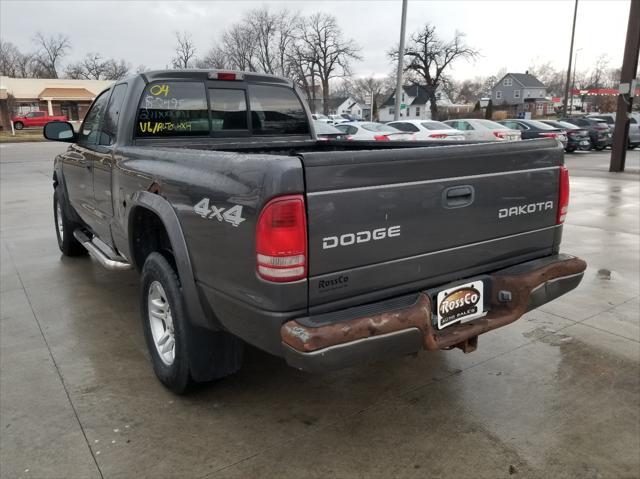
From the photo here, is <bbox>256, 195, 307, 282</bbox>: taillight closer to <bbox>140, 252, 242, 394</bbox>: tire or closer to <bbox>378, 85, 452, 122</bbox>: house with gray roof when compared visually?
<bbox>140, 252, 242, 394</bbox>: tire

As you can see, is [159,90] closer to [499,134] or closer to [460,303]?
[460,303]

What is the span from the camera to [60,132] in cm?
512

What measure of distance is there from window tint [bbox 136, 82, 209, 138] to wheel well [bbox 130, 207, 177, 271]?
76 cm

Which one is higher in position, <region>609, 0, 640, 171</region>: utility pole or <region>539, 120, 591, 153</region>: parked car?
<region>609, 0, 640, 171</region>: utility pole

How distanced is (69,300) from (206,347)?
257cm

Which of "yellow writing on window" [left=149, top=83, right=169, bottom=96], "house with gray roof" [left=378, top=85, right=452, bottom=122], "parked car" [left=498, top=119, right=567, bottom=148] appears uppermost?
"house with gray roof" [left=378, top=85, right=452, bottom=122]

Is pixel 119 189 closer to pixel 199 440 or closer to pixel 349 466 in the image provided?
pixel 199 440

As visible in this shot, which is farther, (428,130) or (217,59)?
(217,59)

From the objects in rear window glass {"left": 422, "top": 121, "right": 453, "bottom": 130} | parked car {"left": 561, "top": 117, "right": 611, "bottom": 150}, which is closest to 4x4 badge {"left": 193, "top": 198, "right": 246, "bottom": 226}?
rear window glass {"left": 422, "top": 121, "right": 453, "bottom": 130}

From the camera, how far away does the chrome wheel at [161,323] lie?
3.25m

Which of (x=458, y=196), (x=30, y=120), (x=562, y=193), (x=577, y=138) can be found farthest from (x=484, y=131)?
(x=30, y=120)

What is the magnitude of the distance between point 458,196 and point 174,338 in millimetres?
1786

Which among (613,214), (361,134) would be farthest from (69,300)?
(361,134)

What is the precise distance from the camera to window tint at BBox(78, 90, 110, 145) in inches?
181
